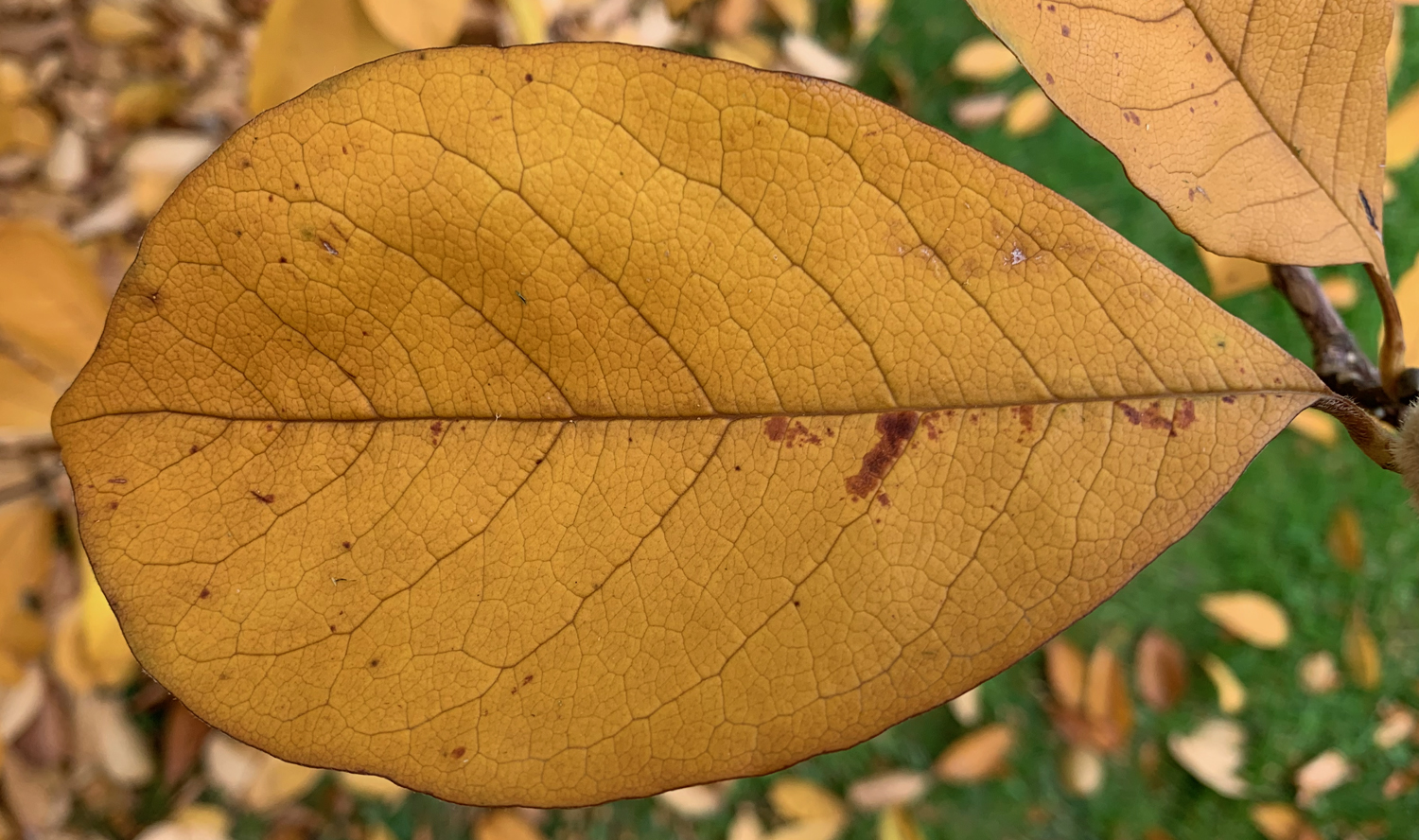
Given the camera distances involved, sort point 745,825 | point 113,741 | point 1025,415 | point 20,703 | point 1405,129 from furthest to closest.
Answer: point 745,825 → point 113,741 → point 20,703 → point 1405,129 → point 1025,415

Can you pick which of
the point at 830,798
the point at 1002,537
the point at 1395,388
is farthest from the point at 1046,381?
the point at 830,798

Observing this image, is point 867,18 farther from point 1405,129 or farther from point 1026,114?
point 1405,129

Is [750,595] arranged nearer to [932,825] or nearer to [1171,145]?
[1171,145]

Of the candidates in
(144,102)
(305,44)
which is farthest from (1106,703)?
(144,102)

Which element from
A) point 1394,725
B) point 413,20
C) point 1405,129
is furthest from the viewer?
point 1394,725

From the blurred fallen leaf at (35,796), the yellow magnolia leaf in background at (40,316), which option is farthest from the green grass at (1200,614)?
the yellow magnolia leaf in background at (40,316)

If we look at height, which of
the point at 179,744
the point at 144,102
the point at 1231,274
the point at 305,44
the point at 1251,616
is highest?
the point at 144,102

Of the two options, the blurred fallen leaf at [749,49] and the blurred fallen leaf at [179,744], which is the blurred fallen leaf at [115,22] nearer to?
the blurred fallen leaf at [749,49]
